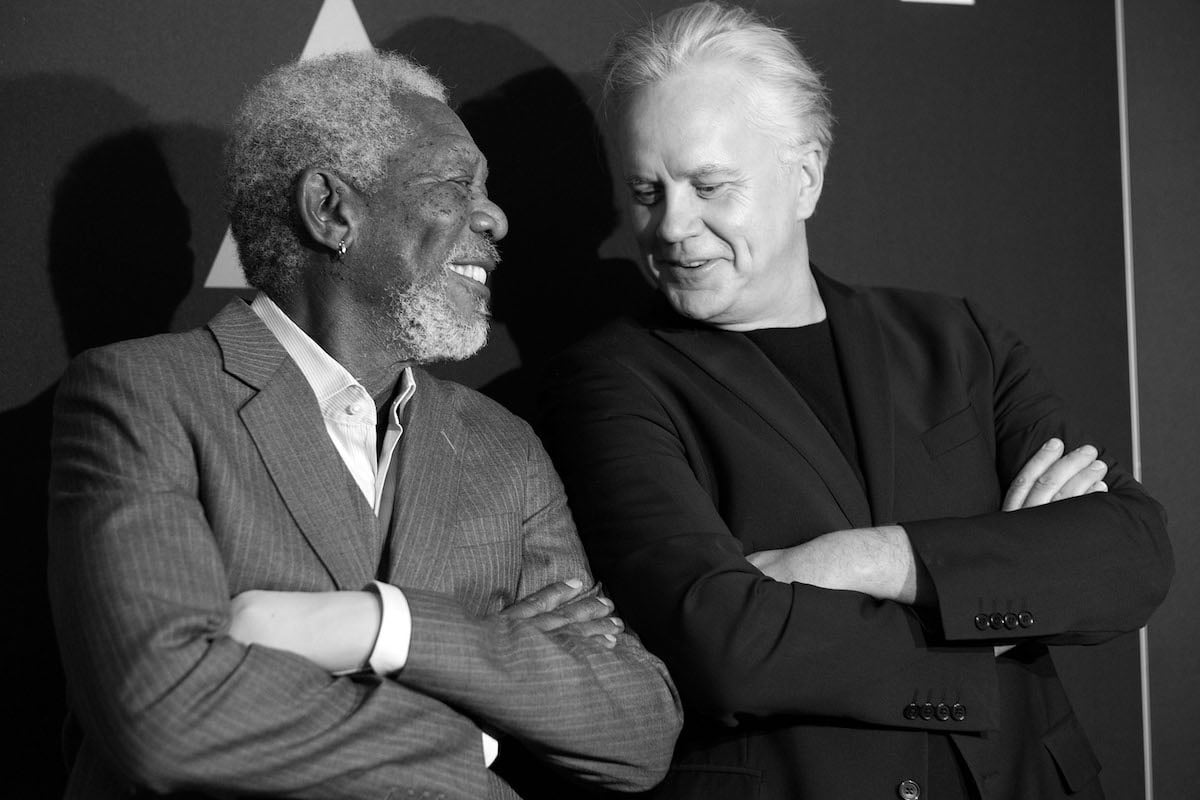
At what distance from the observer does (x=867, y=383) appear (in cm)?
242

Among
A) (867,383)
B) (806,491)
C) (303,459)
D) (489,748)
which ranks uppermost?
(303,459)

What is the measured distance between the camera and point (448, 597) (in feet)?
6.16

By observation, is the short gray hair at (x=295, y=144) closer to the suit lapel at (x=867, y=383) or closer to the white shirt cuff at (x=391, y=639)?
the white shirt cuff at (x=391, y=639)

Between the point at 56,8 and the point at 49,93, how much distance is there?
0.60 ft

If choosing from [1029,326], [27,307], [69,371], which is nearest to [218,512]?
[69,371]

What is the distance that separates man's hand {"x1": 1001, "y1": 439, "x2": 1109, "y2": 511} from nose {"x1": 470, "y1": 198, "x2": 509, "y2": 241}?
109 cm

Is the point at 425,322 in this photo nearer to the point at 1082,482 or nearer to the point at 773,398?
the point at 773,398

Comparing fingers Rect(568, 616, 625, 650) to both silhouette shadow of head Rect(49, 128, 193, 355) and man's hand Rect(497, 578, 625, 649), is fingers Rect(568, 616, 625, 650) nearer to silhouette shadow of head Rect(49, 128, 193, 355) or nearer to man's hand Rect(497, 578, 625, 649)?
man's hand Rect(497, 578, 625, 649)

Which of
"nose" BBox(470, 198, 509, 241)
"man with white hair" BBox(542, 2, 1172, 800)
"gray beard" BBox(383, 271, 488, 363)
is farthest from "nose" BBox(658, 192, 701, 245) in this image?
"gray beard" BBox(383, 271, 488, 363)

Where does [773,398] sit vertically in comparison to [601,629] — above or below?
above

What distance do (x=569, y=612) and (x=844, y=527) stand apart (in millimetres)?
534

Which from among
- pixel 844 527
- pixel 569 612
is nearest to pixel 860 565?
pixel 844 527

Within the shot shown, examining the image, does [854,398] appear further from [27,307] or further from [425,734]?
[27,307]

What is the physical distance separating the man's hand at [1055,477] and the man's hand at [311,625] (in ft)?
4.07
